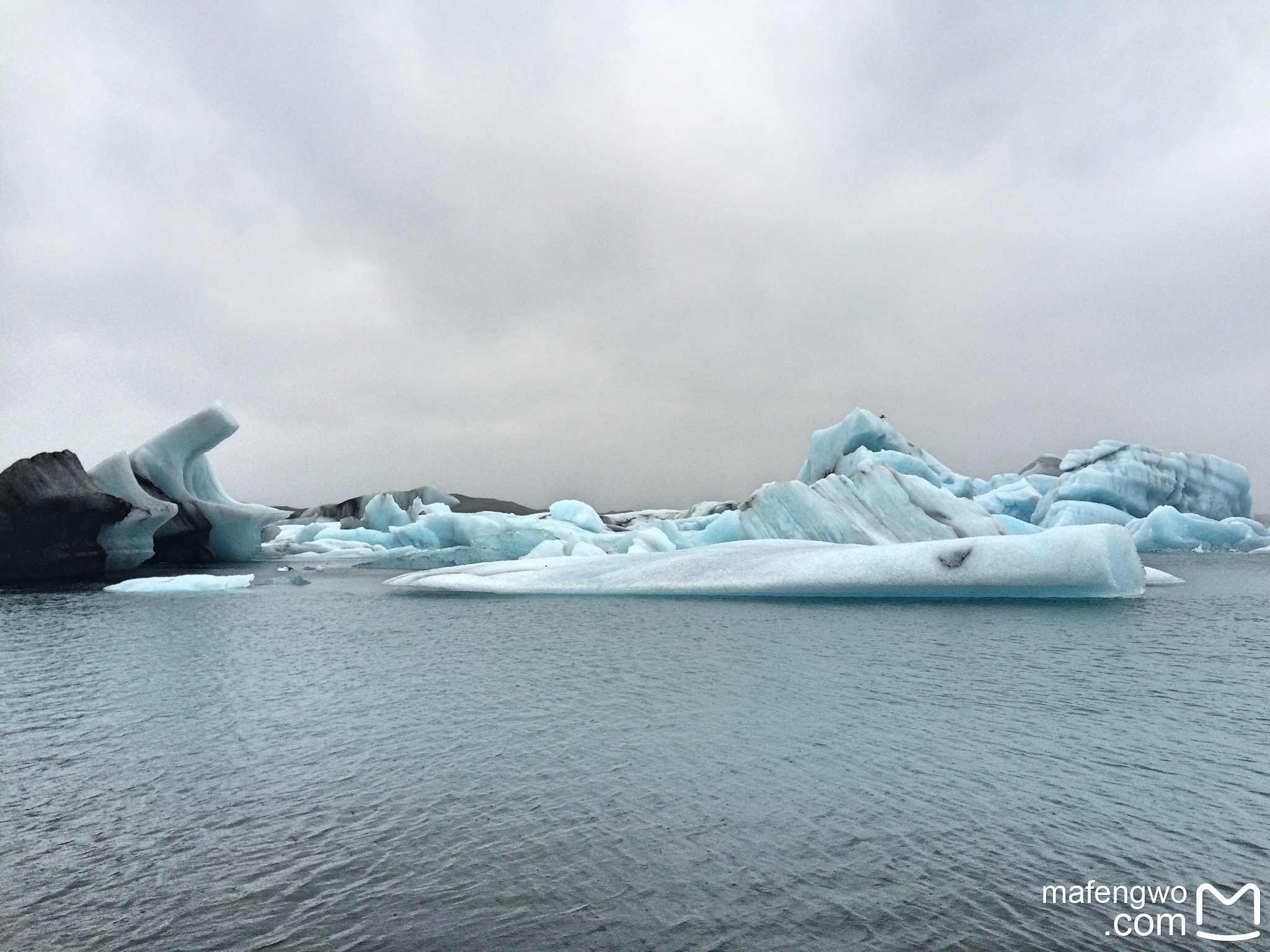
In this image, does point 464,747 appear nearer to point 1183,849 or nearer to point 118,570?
point 1183,849

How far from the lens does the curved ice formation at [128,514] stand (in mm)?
22062

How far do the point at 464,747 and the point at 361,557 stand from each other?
25475 millimetres

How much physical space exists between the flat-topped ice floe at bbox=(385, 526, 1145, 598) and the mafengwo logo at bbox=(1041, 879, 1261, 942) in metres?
10.6

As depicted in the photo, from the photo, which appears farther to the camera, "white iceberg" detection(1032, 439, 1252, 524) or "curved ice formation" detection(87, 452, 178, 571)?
"white iceberg" detection(1032, 439, 1252, 524)

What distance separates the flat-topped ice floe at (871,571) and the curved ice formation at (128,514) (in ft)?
36.1

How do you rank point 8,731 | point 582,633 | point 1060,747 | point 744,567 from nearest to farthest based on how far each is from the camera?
1. point 1060,747
2. point 8,731
3. point 582,633
4. point 744,567

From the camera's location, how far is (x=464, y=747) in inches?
206

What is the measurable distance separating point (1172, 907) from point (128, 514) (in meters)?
24.5

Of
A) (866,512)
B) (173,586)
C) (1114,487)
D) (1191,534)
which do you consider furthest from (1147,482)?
(173,586)

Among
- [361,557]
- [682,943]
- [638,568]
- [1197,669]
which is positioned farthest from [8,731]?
[361,557]

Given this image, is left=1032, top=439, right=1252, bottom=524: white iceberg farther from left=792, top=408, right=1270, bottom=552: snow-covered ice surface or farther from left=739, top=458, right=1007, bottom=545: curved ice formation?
left=739, top=458, right=1007, bottom=545: curved ice formation

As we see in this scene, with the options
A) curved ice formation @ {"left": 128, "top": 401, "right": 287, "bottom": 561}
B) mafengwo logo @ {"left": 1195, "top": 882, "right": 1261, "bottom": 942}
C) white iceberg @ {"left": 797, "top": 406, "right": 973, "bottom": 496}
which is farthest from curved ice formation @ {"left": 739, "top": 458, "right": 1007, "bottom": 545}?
mafengwo logo @ {"left": 1195, "top": 882, "right": 1261, "bottom": 942}

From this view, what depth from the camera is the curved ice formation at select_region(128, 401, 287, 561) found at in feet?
80.2

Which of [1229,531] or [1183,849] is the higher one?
[1229,531]
